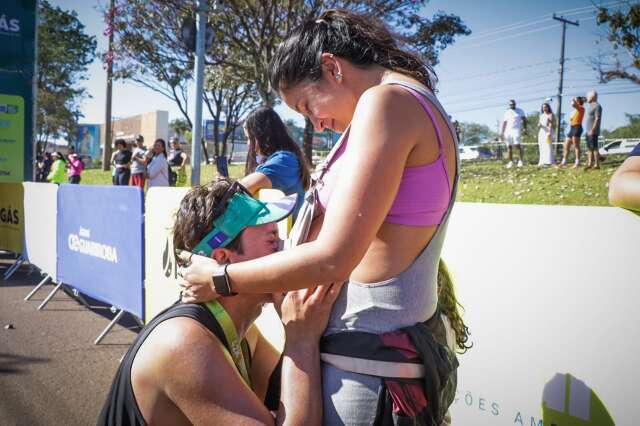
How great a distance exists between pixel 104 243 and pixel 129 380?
3.53m

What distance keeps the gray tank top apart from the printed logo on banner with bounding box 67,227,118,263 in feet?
12.3

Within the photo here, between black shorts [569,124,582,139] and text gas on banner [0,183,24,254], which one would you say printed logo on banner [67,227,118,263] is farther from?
black shorts [569,124,582,139]

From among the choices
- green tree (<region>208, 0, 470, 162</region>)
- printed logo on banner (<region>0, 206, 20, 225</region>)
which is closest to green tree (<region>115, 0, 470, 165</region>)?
green tree (<region>208, 0, 470, 162</region>)

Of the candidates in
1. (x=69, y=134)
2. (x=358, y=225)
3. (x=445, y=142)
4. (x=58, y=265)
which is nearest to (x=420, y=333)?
(x=358, y=225)

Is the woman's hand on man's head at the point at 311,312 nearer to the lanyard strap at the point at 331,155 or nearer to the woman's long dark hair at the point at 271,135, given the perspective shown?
the lanyard strap at the point at 331,155

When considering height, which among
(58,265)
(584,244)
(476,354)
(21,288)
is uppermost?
(584,244)

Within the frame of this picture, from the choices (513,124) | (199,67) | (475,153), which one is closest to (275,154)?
(199,67)

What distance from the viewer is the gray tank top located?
49.0 inches

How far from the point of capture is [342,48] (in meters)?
1.39

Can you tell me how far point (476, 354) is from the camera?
7.44 feet

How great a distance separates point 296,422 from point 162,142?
10552 mm

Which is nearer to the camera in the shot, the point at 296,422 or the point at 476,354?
the point at 296,422

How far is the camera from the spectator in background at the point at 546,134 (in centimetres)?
1320

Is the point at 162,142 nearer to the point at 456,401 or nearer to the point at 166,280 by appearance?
the point at 166,280
